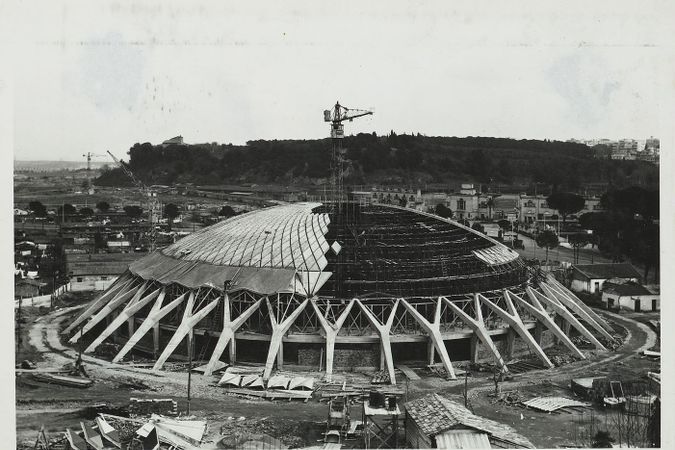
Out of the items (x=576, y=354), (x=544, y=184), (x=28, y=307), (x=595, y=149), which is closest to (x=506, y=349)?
(x=576, y=354)

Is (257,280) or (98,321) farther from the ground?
(257,280)

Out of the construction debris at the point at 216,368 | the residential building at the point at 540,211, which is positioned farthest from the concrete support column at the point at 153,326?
the residential building at the point at 540,211

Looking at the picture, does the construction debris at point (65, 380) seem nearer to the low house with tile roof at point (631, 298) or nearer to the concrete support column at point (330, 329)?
the concrete support column at point (330, 329)

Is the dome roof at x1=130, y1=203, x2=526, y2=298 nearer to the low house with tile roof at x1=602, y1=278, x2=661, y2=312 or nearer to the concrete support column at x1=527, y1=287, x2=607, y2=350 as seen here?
the concrete support column at x1=527, y1=287, x2=607, y2=350

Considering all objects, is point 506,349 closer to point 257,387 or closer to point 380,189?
point 257,387

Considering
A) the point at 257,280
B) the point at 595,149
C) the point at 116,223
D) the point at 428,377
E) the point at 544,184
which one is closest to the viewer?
the point at 428,377

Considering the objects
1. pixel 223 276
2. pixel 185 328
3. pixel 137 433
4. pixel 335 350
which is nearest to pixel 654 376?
pixel 335 350
